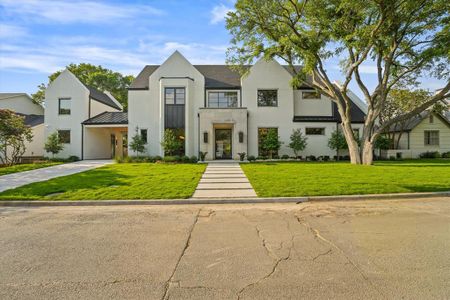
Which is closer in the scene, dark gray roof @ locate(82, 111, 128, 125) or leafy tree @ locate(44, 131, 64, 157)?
leafy tree @ locate(44, 131, 64, 157)

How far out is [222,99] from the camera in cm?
2280

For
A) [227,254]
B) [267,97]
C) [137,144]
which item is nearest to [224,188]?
[227,254]

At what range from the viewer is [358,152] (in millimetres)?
17875

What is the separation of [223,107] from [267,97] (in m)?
4.15

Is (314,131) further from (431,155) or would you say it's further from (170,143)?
(431,155)

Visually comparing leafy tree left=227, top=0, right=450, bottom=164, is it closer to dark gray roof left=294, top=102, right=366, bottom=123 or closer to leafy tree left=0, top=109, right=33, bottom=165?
dark gray roof left=294, top=102, right=366, bottom=123

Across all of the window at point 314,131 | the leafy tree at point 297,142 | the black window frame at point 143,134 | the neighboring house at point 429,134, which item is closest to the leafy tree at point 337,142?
the window at point 314,131

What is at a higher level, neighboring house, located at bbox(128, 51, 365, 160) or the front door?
neighboring house, located at bbox(128, 51, 365, 160)

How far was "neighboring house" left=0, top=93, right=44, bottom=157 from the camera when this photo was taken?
78.3 ft

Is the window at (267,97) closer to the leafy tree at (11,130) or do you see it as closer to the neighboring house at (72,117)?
the neighboring house at (72,117)

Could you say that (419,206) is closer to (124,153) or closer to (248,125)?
(248,125)

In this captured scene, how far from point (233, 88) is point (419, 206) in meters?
A: 17.9

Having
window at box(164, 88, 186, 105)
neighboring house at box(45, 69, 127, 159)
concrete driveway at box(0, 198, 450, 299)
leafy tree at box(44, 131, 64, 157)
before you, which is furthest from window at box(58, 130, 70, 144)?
concrete driveway at box(0, 198, 450, 299)

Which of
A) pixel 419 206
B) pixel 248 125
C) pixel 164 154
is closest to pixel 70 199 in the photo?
Answer: pixel 419 206
